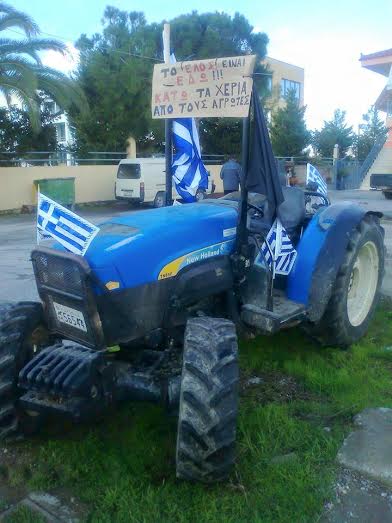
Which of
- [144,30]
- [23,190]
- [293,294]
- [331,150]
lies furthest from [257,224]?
[331,150]

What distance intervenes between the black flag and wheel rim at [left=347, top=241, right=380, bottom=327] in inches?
63.5

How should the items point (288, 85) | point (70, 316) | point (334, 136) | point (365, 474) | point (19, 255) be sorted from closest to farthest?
point (365, 474)
point (70, 316)
point (19, 255)
point (334, 136)
point (288, 85)

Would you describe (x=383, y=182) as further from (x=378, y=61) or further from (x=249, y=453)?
(x=249, y=453)

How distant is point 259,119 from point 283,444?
1941 mm

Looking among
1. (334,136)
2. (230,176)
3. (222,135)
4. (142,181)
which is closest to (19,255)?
(230,176)

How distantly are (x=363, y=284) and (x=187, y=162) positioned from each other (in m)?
1.90

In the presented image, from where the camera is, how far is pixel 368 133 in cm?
3731

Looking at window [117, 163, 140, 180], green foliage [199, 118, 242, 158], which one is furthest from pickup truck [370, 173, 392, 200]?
window [117, 163, 140, 180]

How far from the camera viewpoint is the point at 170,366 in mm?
3217

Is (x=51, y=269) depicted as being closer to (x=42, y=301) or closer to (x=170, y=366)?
(x=42, y=301)

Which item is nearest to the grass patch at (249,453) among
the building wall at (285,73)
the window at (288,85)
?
the building wall at (285,73)

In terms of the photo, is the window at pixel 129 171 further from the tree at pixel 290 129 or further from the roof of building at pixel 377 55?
the roof of building at pixel 377 55

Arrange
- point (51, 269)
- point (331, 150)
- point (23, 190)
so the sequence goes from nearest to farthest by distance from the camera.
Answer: point (51, 269) < point (23, 190) < point (331, 150)

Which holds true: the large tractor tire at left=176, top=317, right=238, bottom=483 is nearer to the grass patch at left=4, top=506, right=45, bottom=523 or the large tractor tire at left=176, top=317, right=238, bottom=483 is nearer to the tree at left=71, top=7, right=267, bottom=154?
the grass patch at left=4, top=506, right=45, bottom=523
